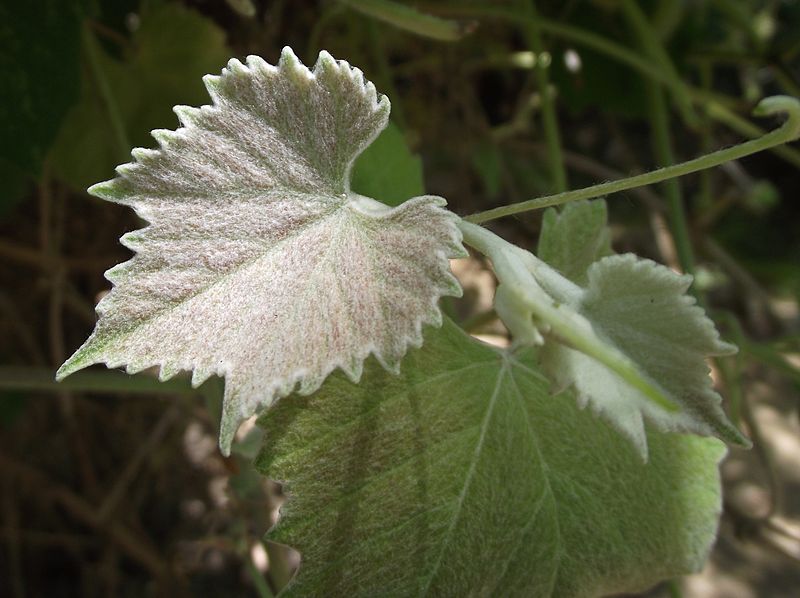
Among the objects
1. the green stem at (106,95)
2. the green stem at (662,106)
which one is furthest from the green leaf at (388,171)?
the green stem at (662,106)

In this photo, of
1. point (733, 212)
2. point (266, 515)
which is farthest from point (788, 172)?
point (266, 515)

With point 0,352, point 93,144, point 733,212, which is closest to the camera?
point 93,144

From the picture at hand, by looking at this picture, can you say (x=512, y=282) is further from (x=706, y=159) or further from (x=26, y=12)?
(x=26, y=12)

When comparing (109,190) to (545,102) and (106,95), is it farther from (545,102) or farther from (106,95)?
(545,102)

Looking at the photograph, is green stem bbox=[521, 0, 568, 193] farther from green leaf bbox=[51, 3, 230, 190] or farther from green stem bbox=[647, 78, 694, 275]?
green leaf bbox=[51, 3, 230, 190]

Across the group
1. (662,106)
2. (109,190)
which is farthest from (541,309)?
(662,106)

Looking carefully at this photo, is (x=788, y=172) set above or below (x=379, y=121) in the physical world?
below

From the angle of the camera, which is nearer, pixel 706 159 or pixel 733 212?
pixel 706 159
